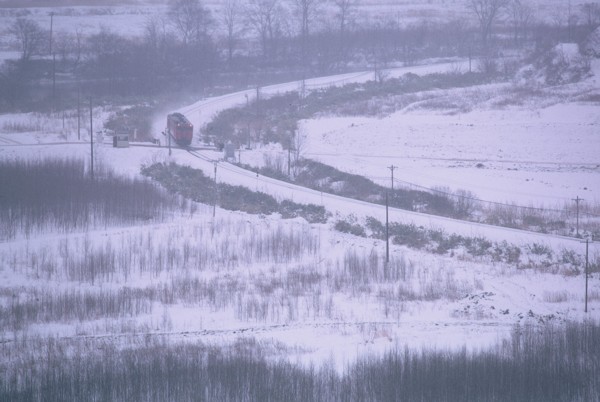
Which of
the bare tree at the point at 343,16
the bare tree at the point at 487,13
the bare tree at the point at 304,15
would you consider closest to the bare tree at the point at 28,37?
the bare tree at the point at 304,15

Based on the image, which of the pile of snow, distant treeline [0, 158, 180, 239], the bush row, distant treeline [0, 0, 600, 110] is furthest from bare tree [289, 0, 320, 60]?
distant treeline [0, 158, 180, 239]

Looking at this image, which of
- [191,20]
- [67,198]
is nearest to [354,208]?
[67,198]

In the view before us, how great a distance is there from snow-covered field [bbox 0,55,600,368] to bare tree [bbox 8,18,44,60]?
17.5 metres

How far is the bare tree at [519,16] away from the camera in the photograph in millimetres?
60844

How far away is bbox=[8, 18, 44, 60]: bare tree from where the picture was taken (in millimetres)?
47250

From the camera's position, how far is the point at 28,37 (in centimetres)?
4909

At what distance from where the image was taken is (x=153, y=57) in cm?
4947

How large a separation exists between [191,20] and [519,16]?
28399 millimetres

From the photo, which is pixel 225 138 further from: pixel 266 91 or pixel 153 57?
pixel 153 57

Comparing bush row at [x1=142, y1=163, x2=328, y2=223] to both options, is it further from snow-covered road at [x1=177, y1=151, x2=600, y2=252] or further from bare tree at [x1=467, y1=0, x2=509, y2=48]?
bare tree at [x1=467, y1=0, x2=509, y2=48]

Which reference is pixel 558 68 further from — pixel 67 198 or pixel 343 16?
pixel 67 198

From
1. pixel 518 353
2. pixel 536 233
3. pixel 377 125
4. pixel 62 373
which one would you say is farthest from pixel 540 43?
pixel 62 373

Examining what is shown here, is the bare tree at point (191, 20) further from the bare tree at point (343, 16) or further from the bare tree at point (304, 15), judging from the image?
the bare tree at point (343, 16)

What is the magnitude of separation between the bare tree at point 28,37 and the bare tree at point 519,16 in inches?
1429
